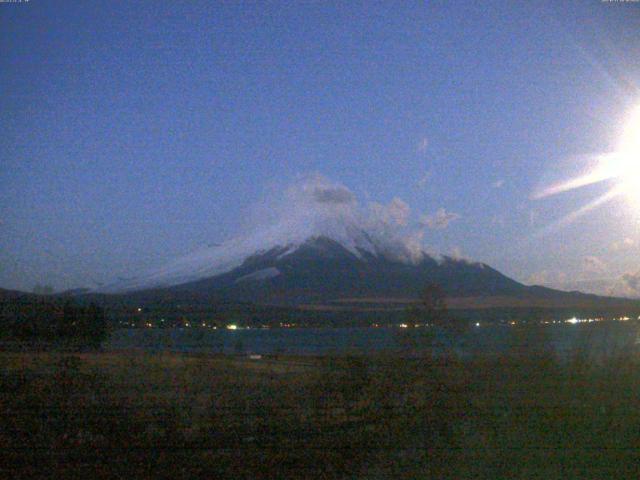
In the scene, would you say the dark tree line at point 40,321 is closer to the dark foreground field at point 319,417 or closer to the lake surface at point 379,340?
the dark foreground field at point 319,417

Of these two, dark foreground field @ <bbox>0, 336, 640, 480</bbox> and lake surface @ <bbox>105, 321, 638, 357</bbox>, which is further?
lake surface @ <bbox>105, 321, 638, 357</bbox>

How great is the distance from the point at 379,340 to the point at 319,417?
280 centimetres

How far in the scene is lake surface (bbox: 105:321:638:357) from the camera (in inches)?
414

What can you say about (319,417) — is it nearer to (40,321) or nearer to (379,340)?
(379,340)

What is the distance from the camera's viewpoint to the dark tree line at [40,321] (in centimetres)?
876

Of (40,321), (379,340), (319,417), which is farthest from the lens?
(379,340)

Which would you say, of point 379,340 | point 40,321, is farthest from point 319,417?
point 40,321

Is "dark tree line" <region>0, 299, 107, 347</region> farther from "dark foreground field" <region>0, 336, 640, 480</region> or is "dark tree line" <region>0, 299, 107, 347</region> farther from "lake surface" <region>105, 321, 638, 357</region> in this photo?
"lake surface" <region>105, 321, 638, 357</region>

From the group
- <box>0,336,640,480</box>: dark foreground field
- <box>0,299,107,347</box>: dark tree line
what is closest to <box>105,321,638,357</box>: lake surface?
<box>0,336,640,480</box>: dark foreground field

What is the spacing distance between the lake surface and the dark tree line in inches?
43.9

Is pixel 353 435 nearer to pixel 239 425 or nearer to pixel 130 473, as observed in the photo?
pixel 239 425

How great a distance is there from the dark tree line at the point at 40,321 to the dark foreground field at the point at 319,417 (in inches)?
Answer: 10.0

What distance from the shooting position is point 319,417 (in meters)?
8.56

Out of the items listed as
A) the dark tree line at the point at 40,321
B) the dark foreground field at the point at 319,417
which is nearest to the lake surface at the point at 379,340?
the dark foreground field at the point at 319,417
